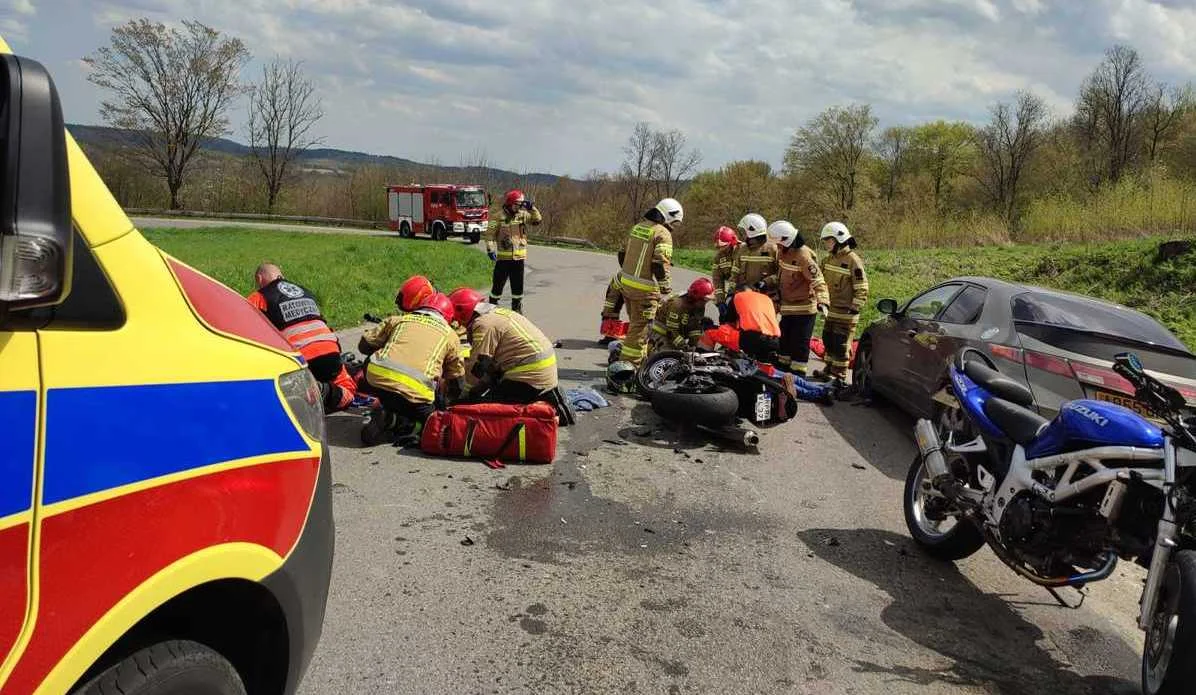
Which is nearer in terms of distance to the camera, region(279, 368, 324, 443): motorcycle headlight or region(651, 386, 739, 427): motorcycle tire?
region(279, 368, 324, 443): motorcycle headlight

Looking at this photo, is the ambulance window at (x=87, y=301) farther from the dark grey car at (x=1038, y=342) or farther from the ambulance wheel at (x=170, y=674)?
the dark grey car at (x=1038, y=342)

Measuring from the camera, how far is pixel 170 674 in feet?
5.91

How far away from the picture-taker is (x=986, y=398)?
4.46 metres

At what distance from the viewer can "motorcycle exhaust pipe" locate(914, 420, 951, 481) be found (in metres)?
4.54

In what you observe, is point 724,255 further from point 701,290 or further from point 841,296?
point 701,290

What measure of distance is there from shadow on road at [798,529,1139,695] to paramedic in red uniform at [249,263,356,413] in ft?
13.6

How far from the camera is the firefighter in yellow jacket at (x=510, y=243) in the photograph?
40.1ft

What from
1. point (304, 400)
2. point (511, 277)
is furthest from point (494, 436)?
point (511, 277)

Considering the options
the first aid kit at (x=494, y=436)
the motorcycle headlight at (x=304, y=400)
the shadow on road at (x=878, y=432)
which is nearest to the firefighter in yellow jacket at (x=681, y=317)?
the shadow on road at (x=878, y=432)

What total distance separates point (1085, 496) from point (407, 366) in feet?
14.8

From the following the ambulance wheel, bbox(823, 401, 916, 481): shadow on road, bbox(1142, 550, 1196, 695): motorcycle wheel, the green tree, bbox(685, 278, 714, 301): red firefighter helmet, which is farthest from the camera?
the green tree

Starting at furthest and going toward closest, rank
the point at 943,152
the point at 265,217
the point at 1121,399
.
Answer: the point at 943,152, the point at 265,217, the point at 1121,399

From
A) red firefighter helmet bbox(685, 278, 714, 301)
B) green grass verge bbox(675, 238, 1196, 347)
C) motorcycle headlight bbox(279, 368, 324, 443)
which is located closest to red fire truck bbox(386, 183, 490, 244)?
green grass verge bbox(675, 238, 1196, 347)

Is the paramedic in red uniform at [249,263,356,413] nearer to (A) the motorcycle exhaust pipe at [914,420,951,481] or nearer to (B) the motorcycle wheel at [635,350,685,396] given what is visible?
(B) the motorcycle wheel at [635,350,685,396]
